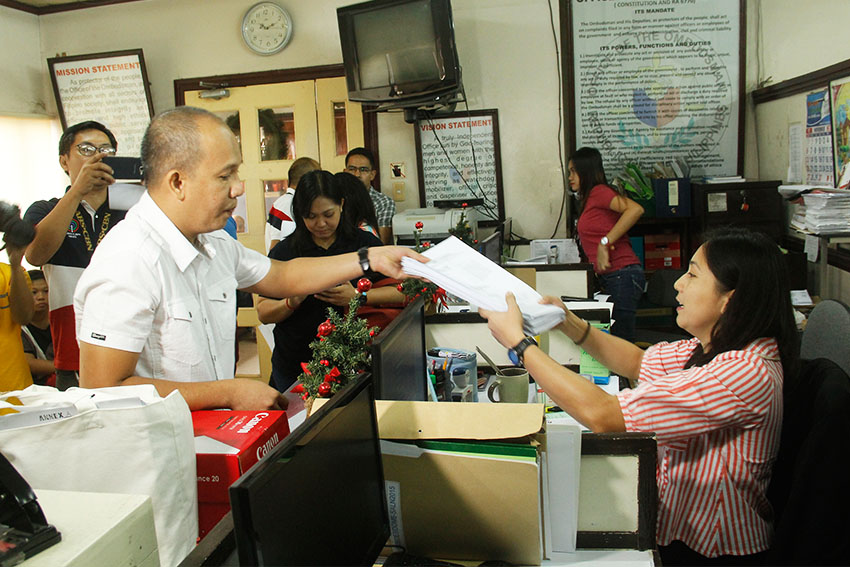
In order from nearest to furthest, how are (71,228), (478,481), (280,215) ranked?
(478,481), (71,228), (280,215)

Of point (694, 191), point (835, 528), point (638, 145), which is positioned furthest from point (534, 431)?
point (638, 145)

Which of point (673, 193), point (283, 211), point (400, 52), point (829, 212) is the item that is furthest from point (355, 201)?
point (673, 193)

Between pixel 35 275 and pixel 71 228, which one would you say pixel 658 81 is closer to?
pixel 71 228

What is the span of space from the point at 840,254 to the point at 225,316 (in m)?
2.88

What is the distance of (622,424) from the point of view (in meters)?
1.40

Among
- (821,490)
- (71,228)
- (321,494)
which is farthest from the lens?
(71,228)

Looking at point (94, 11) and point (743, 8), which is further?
point (94, 11)

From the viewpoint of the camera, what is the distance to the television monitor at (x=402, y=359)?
128cm

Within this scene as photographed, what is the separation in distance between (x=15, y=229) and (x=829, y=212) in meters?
3.53

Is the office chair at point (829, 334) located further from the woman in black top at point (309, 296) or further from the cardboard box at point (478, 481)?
the woman in black top at point (309, 296)

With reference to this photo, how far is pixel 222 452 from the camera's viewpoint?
1104 millimetres

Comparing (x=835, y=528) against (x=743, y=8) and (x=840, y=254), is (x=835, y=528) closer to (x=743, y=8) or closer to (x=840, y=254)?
(x=840, y=254)

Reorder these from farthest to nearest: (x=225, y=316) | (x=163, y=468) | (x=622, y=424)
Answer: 1. (x=225, y=316)
2. (x=622, y=424)
3. (x=163, y=468)

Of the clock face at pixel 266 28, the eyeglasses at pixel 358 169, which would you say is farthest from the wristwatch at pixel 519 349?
the clock face at pixel 266 28
